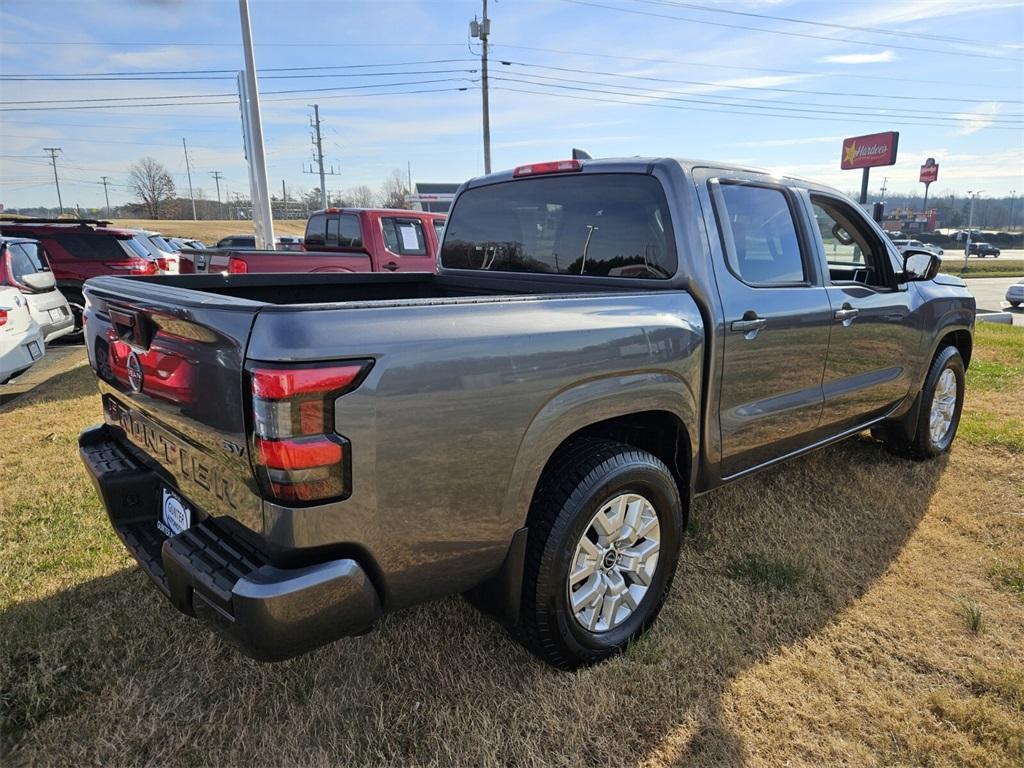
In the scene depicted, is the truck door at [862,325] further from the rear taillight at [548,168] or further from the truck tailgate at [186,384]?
the truck tailgate at [186,384]

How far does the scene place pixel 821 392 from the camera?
3406mm

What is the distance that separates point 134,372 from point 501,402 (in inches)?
51.3

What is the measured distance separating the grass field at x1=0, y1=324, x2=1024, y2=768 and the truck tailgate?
2.59 ft

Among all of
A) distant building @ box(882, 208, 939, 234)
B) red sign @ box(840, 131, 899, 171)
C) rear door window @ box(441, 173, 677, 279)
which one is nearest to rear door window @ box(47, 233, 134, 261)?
rear door window @ box(441, 173, 677, 279)

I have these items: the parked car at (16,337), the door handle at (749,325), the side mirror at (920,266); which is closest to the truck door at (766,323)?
the door handle at (749,325)

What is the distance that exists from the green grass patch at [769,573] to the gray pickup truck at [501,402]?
0.55m

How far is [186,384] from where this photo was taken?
1.92 m

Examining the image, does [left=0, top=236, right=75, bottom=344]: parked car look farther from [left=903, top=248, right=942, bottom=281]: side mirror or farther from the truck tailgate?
[left=903, top=248, right=942, bottom=281]: side mirror

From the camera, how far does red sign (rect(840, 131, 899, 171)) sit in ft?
153

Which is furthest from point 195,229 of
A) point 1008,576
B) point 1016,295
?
point 1008,576

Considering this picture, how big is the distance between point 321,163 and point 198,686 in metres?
58.5

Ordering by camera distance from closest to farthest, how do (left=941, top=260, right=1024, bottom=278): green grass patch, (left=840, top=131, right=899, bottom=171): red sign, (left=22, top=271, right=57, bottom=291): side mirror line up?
(left=22, top=271, right=57, bottom=291): side mirror < (left=941, top=260, right=1024, bottom=278): green grass patch < (left=840, top=131, right=899, bottom=171): red sign

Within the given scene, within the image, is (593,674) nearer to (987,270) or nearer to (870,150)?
(987,270)

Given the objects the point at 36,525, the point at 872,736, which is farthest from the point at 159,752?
the point at 872,736
